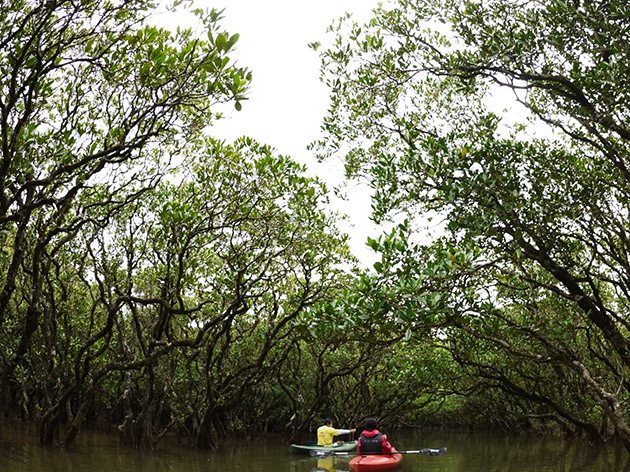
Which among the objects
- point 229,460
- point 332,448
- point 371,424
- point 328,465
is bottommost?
point 328,465

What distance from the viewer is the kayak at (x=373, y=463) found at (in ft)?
49.4

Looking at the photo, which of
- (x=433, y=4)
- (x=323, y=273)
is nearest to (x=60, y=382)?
(x=323, y=273)

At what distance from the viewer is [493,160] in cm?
915

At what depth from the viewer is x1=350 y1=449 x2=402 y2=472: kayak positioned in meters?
15.1

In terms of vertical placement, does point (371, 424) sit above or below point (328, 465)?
above

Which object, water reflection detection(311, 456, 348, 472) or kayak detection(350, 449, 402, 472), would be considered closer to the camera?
kayak detection(350, 449, 402, 472)

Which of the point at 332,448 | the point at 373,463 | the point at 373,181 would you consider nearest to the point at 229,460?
the point at 332,448

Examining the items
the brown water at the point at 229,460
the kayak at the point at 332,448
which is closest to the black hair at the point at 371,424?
the brown water at the point at 229,460

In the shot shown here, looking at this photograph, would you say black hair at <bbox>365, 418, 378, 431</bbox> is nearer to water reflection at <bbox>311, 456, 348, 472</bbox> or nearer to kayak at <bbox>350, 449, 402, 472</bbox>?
kayak at <bbox>350, 449, 402, 472</bbox>

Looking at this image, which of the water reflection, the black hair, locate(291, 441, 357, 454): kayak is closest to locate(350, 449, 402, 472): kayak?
the black hair

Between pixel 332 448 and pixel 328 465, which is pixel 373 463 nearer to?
pixel 328 465

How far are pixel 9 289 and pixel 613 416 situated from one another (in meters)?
9.31

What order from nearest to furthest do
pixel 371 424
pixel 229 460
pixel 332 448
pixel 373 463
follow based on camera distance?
1. pixel 373 463
2. pixel 371 424
3. pixel 229 460
4. pixel 332 448

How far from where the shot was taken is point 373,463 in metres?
15.1
